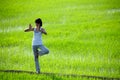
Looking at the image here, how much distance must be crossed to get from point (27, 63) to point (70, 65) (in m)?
1.34

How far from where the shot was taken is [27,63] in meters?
9.66

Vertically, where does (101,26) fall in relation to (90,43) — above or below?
above

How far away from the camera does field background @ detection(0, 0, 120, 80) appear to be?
354 inches

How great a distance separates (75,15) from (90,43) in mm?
6694

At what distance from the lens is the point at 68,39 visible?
12.3 metres

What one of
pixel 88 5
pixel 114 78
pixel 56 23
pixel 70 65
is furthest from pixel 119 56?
pixel 88 5

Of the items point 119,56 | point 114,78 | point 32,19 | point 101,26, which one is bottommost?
point 114,78

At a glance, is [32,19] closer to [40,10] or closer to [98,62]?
Result: [40,10]

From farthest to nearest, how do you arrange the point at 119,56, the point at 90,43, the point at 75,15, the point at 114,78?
the point at 75,15, the point at 90,43, the point at 119,56, the point at 114,78

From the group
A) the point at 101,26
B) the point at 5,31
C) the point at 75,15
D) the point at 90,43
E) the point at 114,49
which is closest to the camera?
the point at 114,49

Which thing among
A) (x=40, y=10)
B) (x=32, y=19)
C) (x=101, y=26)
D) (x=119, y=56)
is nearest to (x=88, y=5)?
(x=40, y=10)

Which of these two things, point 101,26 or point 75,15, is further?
point 75,15

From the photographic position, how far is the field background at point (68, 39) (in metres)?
9.00

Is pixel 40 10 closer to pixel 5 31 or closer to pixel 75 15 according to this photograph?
pixel 75 15
